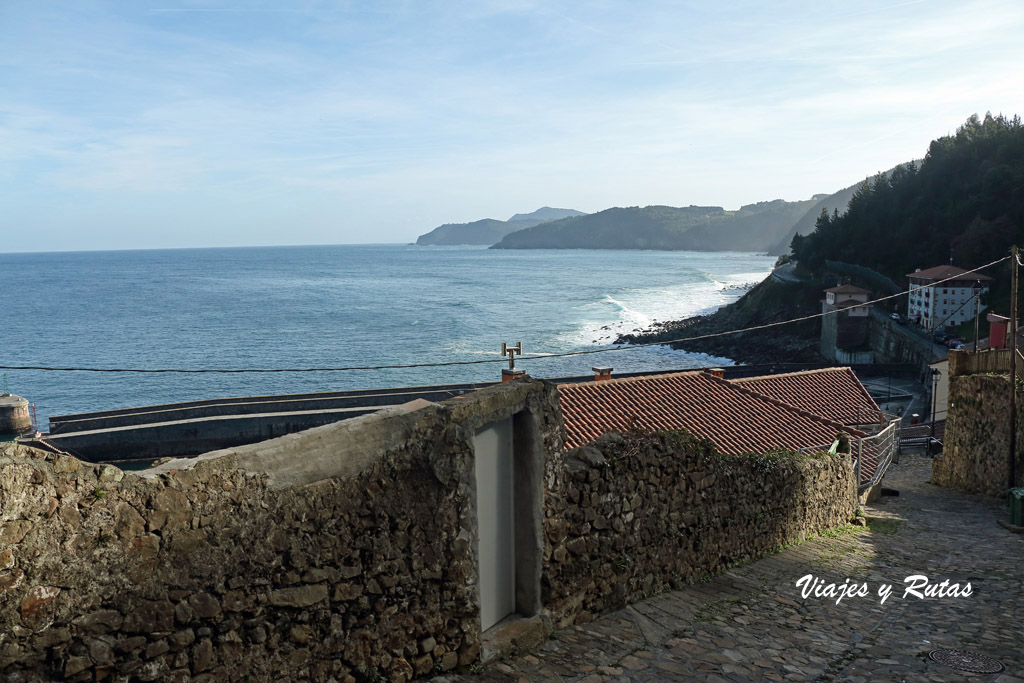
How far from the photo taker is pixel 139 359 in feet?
234

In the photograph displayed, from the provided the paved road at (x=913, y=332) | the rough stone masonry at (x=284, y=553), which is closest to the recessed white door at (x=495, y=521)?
the rough stone masonry at (x=284, y=553)

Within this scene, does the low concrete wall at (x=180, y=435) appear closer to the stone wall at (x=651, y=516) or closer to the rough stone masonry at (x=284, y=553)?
the stone wall at (x=651, y=516)

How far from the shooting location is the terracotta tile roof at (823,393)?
22781 mm

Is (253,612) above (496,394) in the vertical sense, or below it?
below

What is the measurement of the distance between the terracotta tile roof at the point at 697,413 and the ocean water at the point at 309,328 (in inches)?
1456

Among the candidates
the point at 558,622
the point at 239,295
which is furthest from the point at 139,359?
the point at 558,622

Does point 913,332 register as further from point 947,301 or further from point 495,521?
point 495,521

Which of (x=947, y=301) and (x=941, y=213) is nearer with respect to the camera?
(x=947, y=301)

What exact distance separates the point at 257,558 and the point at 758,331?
72148 mm

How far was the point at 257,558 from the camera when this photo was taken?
4719 millimetres

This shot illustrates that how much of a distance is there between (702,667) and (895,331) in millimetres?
63232

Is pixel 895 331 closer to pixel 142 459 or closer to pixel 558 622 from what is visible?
pixel 142 459

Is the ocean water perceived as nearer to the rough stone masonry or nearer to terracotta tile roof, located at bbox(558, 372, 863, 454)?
terracotta tile roof, located at bbox(558, 372, 863, 454)

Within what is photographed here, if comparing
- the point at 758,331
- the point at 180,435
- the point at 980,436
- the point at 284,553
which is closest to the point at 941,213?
the point at 758,331
